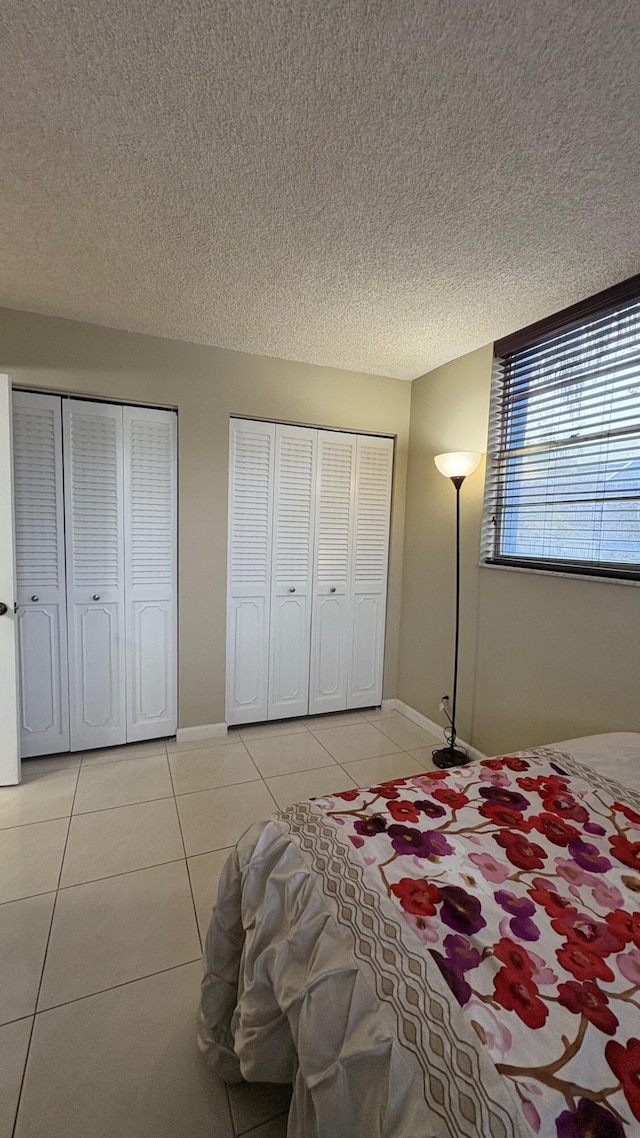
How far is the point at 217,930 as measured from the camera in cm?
114

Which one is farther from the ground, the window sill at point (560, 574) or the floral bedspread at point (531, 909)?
the window sill at point (560, 574)

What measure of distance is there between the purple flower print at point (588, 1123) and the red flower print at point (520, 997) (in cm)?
10

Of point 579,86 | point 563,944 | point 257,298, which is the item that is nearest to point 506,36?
point 579,86

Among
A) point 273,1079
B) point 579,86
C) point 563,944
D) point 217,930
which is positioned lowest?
point 273,1079

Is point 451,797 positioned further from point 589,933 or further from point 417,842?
point 589,933

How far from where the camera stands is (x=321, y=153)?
4.38ft

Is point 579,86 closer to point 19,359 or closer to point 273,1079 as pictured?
point 273,1079

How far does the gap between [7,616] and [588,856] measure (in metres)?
2.57

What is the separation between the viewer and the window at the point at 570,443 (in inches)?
77.7

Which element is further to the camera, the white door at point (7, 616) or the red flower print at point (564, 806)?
the white door at point (7, 616)

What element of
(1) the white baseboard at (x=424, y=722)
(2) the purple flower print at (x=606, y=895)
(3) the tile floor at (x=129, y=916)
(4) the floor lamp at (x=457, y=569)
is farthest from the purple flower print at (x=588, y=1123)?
(1) the white baseboard at (x=424, y=722)

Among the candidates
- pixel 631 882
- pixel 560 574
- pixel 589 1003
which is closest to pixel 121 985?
pixel 589 1003

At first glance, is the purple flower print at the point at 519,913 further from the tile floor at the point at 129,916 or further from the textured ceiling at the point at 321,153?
the textured ceiling at the point at 321,153

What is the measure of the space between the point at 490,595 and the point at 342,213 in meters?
1.96
